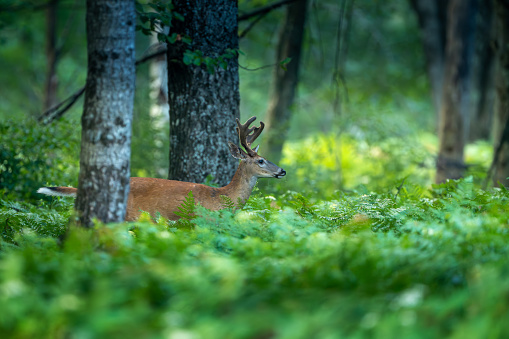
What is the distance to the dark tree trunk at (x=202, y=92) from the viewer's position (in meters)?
6.07

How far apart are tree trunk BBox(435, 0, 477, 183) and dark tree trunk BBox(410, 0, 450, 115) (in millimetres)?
2063

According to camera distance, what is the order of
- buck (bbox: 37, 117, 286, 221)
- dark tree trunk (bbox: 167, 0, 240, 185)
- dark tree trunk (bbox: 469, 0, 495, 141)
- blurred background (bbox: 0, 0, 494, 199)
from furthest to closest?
dark tree trunk (bbox: 469, 0, 495, 141)
blurred background (bbox: 0, 0, 494, 199)
dark tree trunk (bbox: 167, 0, 240, 185)
buck (bbox: 37, 117, 286, 221)

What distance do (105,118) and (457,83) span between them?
878 cm

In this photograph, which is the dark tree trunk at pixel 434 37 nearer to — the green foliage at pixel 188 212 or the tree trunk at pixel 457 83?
the tree trunk at pixel 457 83

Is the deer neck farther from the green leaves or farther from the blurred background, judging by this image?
the green leaves

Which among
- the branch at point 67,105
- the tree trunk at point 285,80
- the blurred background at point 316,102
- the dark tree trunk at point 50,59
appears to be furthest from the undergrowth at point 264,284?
the dark tree trunk at point 50,59

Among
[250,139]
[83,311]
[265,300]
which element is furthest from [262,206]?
[83,311]

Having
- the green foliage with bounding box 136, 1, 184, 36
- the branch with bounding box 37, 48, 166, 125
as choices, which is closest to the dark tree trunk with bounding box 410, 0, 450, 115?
the branch with bounding box 37, 48, 166, 125

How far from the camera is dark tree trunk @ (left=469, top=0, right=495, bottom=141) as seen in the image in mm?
15320

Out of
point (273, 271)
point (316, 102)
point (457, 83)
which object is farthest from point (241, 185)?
point (316, 102)

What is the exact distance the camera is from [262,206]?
5.34m

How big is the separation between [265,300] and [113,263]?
3.07ft

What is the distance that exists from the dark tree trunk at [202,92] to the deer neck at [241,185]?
304 mm

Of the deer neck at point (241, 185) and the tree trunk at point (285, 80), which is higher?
the tree trunk at point (285, 80)
